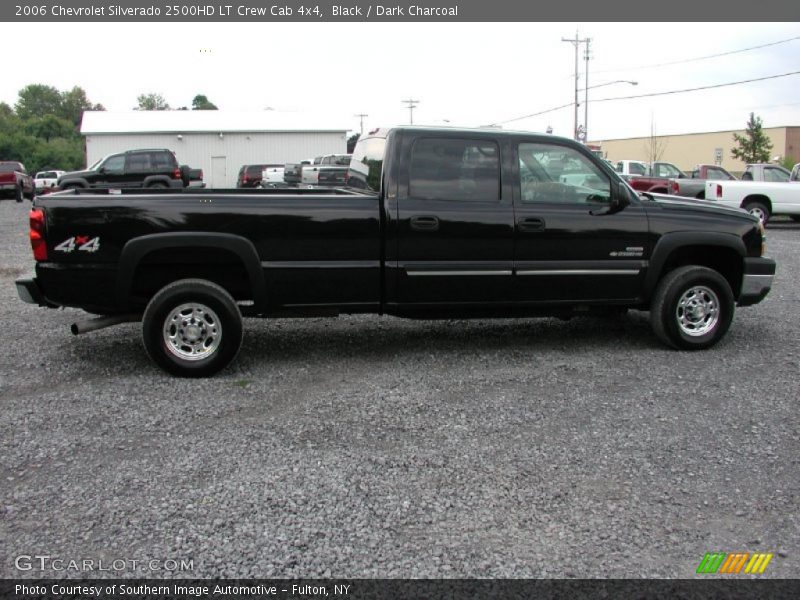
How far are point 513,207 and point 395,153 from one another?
1.06 metres

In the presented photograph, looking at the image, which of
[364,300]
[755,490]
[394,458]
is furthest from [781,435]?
[364,300]

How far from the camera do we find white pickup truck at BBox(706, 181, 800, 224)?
19.6 meters

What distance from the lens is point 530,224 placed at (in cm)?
627

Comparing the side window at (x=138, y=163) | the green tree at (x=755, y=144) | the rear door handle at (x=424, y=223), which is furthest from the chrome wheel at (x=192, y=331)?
the green tree at (x=755, y=144)

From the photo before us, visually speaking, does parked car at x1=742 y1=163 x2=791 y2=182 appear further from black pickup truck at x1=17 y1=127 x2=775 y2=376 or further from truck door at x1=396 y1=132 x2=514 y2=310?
truck door at x1=396 y1=132 x2=514 y2=310

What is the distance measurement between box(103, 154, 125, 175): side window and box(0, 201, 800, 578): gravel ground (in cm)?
1936

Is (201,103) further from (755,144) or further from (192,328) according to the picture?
(192,328)

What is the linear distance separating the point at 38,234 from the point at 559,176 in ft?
13.6

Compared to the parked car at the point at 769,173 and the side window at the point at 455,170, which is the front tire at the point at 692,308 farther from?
the parked car at the point at 769,173

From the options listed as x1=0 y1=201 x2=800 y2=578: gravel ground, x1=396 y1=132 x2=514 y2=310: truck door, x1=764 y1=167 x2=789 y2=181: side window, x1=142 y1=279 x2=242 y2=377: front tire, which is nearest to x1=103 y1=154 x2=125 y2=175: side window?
x1=0 y1=201 x2=800 y2=578: gravel ground

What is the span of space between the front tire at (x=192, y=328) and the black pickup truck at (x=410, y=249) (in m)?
0.01

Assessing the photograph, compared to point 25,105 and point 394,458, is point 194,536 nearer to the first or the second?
point 394,458

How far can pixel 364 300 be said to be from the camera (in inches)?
241

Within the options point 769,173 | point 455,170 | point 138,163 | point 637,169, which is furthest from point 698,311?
point 138,163
